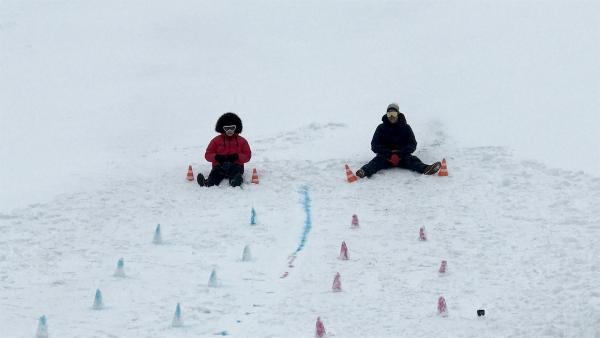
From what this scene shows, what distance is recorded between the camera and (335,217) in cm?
1313

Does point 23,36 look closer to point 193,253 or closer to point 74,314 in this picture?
point 193,253

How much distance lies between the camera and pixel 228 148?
A: 14914mm

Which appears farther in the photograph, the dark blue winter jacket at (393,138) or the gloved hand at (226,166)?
the dark blue winter jacket at (393,138)

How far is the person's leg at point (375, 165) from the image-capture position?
14.6 m

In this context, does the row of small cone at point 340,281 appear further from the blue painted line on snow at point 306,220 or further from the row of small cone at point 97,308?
the row of small cone at point 97,308

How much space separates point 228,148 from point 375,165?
7.00 ft

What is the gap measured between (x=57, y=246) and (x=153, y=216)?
66.7 inches

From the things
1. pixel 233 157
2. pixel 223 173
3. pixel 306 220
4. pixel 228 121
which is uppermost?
pixel 228 121

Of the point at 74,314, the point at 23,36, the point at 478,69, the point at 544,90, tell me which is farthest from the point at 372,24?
the point at 74,314

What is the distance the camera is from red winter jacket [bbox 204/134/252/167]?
14781 mm

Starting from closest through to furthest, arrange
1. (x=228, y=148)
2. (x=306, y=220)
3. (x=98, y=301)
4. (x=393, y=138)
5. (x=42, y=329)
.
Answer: (x=42, y=329) → (x=98, y=301) → (x=306, y=220) → (x=228, y=148) → (x=393, y=138)

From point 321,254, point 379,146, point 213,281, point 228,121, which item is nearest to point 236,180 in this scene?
point 228,121

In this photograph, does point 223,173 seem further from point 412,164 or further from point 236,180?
point 412,164

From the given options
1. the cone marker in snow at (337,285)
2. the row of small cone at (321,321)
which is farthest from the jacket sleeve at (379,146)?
the row of small cone at (321,321)
